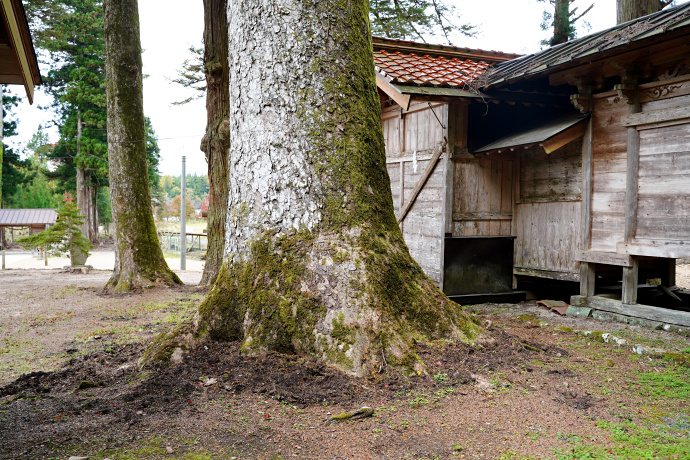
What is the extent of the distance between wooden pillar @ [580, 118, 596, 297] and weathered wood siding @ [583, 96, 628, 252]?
0.05 metres

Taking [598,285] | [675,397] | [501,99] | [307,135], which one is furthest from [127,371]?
[598,285]

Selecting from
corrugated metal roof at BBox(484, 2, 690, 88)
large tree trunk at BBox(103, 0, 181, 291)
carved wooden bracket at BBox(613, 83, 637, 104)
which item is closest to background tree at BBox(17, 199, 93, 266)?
large tree trunk at BBox(103, 0, 181, 291)

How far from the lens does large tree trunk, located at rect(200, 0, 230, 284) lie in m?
9.20

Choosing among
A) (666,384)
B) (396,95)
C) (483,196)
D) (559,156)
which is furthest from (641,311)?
(396,95)

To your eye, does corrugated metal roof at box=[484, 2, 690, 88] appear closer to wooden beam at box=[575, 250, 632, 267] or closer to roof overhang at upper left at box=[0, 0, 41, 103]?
wooden beam at box=[575, 250, 632, 267]

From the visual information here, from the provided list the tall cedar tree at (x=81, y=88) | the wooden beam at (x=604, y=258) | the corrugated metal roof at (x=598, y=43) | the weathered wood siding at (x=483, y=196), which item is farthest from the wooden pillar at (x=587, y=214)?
the tall cedar tree at (x=81, y=88)

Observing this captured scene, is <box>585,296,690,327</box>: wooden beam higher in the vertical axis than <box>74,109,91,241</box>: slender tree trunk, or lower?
lower

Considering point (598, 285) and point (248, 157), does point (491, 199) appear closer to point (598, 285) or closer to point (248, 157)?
point (598, 285)

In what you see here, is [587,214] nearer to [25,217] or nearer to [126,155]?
[126,155]

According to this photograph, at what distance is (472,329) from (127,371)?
2716 millimetres

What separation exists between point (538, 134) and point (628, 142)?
120cm

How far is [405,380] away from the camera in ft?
10.7

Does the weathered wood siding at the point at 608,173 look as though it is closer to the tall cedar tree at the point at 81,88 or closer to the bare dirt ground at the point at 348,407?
the bare dirt ground at the point at 348,407

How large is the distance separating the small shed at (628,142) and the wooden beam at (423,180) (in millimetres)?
1195
